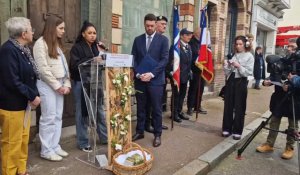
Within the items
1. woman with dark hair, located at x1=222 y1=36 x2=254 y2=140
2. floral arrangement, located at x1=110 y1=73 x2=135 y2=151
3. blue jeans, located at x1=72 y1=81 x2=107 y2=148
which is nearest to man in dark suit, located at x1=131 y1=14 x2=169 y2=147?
floral arrangement, located at x1=110 y1=73 x2=135 y2=151

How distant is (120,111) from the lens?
3834 millimetres

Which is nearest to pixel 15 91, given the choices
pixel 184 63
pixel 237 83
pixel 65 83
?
pixel 65 83

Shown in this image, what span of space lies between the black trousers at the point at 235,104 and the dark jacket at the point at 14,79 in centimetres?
344

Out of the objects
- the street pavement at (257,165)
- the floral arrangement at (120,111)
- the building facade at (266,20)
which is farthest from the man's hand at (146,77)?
the building facade at (266,20)

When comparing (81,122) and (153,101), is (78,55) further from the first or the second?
(153,101)

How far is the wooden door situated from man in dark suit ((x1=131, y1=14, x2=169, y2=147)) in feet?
3.88

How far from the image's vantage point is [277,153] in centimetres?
498

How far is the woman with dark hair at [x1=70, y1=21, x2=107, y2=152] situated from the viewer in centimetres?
395

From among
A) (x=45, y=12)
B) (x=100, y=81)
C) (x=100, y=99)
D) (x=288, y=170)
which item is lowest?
(x=288, y=170)

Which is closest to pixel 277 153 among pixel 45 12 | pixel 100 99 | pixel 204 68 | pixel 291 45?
pixel 291 45

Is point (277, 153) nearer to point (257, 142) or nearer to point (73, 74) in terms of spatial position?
point (257, 142)

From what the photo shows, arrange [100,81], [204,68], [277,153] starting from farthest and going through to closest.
Result: 1. [204,68]
2. [277,153]
3. [100,81]

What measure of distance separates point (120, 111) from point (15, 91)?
52.7 inches

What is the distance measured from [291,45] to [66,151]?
387cm
